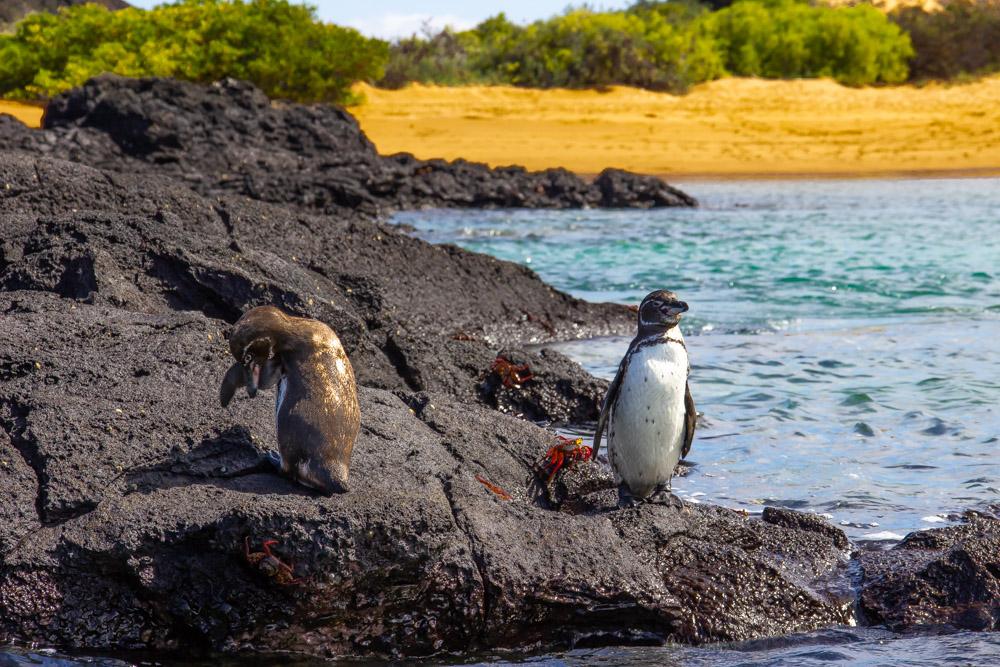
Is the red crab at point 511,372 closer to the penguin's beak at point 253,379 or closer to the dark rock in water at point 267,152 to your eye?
the penguin's beak at point 253,379

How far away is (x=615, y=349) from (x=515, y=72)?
26894 mm

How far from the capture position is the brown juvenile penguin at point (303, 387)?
4504 millimetres

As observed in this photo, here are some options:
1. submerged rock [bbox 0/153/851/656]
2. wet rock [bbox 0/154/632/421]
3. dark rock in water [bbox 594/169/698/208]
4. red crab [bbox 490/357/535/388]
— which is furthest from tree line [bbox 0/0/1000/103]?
submerged rock [bbox 0/153/851/656]

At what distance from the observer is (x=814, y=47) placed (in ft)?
123

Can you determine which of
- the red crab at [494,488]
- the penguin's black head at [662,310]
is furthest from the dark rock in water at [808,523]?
the red crab at [494,488]

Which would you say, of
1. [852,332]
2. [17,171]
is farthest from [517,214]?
[17,171]

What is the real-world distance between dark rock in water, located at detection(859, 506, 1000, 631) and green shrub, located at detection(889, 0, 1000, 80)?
35423 mm

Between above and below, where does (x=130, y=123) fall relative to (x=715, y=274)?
above

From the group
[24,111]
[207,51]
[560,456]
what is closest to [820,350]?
[560,456]

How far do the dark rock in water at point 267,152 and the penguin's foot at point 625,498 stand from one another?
14.4m

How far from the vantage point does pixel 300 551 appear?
4203 mm

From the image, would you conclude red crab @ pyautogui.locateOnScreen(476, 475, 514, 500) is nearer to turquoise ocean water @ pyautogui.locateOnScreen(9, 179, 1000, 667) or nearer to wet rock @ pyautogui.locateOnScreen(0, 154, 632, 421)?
turquoise ocean water @ pyautogui.locateOnScreen(9, 179, 1000, 667)

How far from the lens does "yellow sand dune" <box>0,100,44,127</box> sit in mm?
28484

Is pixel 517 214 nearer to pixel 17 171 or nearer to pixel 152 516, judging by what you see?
pixel 17 171
